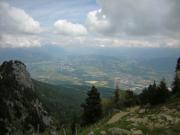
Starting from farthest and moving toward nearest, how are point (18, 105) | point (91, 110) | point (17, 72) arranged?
point (17, 72) → point (18, 105) → point (91, 110)

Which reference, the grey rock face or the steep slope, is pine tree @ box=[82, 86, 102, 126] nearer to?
the steep slope

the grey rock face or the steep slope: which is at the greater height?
the grey rock face

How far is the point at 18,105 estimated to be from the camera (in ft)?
465

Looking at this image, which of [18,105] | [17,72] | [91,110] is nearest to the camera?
[91,110]

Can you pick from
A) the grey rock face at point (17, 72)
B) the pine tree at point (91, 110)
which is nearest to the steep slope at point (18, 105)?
the grey rock face at point (17, 72)

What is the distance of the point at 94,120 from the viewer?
2771 inches

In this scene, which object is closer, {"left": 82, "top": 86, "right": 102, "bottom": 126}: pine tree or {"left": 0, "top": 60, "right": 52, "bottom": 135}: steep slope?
{"left": 82, "top": 86, "right": 102, "bottom": 126}: pine tree

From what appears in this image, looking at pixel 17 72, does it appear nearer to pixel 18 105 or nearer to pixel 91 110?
pixel 18 105

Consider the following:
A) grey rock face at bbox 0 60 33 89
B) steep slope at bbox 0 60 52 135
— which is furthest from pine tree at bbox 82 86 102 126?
grey rock face at bbox 0 60 33 89

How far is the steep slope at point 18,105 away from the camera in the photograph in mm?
122062

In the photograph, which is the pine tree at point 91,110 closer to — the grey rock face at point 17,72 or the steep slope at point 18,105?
the steep slope at point 18,105

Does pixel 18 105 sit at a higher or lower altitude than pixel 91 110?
lower

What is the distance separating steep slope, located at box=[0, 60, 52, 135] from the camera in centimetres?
12206

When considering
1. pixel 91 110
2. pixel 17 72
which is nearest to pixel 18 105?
pixel 17 72
